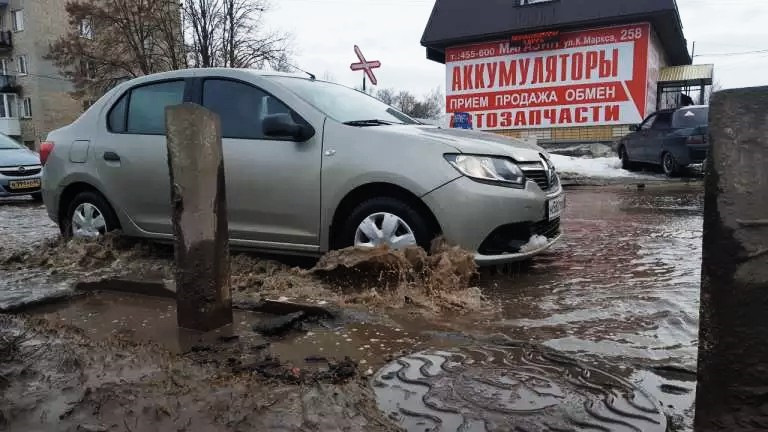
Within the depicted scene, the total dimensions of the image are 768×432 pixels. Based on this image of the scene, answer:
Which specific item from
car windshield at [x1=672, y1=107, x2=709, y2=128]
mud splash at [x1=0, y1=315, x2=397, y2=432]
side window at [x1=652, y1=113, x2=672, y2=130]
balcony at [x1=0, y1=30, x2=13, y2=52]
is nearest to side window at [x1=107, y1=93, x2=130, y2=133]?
Result: mud splash at [x1=0, y1=315, x2=397, y2=432]

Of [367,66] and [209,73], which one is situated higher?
[367,66]

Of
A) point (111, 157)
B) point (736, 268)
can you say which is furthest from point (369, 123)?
point (736, 268)

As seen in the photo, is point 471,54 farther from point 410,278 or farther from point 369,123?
point 410,278

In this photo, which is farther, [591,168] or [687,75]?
[687,75]

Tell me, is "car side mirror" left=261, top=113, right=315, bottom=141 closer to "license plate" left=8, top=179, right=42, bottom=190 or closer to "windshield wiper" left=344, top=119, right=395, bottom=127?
"windshield wiper" left=344, top=119, right=395, bottom=127

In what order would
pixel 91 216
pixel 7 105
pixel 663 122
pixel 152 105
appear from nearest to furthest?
pixel 152 105, pixel 91 216, pixel 663 122, pixel 7 105

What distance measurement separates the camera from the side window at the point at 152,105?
4.82m

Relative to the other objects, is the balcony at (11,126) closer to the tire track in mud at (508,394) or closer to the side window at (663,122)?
the side window at (663,122)

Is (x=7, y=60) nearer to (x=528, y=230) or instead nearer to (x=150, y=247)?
(x=150, y=247)

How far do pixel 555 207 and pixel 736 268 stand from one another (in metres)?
2.60

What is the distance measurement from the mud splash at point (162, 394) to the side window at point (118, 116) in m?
2.61

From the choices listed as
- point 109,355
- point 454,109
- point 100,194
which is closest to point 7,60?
point 454,109

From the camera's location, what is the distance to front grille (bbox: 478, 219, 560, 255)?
3.86 meters

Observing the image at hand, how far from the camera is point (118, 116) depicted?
16.7 ft
